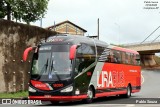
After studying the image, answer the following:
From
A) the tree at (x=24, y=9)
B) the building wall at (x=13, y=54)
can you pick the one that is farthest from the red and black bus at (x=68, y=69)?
the tree at (x=24, y=9)

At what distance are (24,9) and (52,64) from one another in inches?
865

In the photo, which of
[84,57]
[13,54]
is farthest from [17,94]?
[84,57]

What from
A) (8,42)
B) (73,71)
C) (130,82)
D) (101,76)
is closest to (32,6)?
(8,42)

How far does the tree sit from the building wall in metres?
9.45

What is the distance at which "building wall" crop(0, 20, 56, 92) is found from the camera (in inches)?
1107

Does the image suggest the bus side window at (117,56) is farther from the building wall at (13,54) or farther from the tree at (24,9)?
the tree at (24,9)

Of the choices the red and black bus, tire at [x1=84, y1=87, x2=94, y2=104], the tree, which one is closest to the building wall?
the red and black bus

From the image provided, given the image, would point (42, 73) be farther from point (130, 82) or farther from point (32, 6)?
point (32, 6)

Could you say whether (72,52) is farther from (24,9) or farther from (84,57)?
(24,9)

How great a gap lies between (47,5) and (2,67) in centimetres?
1631

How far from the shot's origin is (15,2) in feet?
131

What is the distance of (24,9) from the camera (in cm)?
4106

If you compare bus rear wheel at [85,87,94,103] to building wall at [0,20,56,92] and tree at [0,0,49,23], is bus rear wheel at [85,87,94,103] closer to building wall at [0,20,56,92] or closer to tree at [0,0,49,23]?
building wall at [0,20,56,92]

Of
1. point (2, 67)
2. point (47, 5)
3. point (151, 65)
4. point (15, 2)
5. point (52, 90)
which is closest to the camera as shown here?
point (52, 90)
